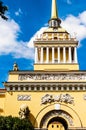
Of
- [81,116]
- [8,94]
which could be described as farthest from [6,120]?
[81,116]

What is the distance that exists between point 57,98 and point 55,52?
11528 mm

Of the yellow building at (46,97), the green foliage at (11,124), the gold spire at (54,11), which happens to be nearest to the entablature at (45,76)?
the yellow building at (46,97)

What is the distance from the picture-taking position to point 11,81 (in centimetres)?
2820

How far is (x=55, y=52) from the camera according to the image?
38062mm

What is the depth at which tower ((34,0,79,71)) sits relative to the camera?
118 ft

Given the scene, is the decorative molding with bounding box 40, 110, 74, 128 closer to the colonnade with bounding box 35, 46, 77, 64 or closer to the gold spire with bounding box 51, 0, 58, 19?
the colonnade with bounding box 35, 46, 77, 64

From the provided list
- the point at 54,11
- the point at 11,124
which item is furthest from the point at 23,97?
the point at 54,11

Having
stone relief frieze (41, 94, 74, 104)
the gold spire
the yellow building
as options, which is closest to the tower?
the gold spire

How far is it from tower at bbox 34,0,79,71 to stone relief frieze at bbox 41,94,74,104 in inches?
302

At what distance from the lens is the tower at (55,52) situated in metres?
35.9

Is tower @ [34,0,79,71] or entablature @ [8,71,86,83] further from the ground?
tower @ [34,0,79,71]

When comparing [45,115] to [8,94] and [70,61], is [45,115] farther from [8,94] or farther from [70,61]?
[70,61]

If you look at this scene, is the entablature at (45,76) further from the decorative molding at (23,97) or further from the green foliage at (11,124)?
the green foliage at (11,124)

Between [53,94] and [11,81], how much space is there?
4371 millimetres
